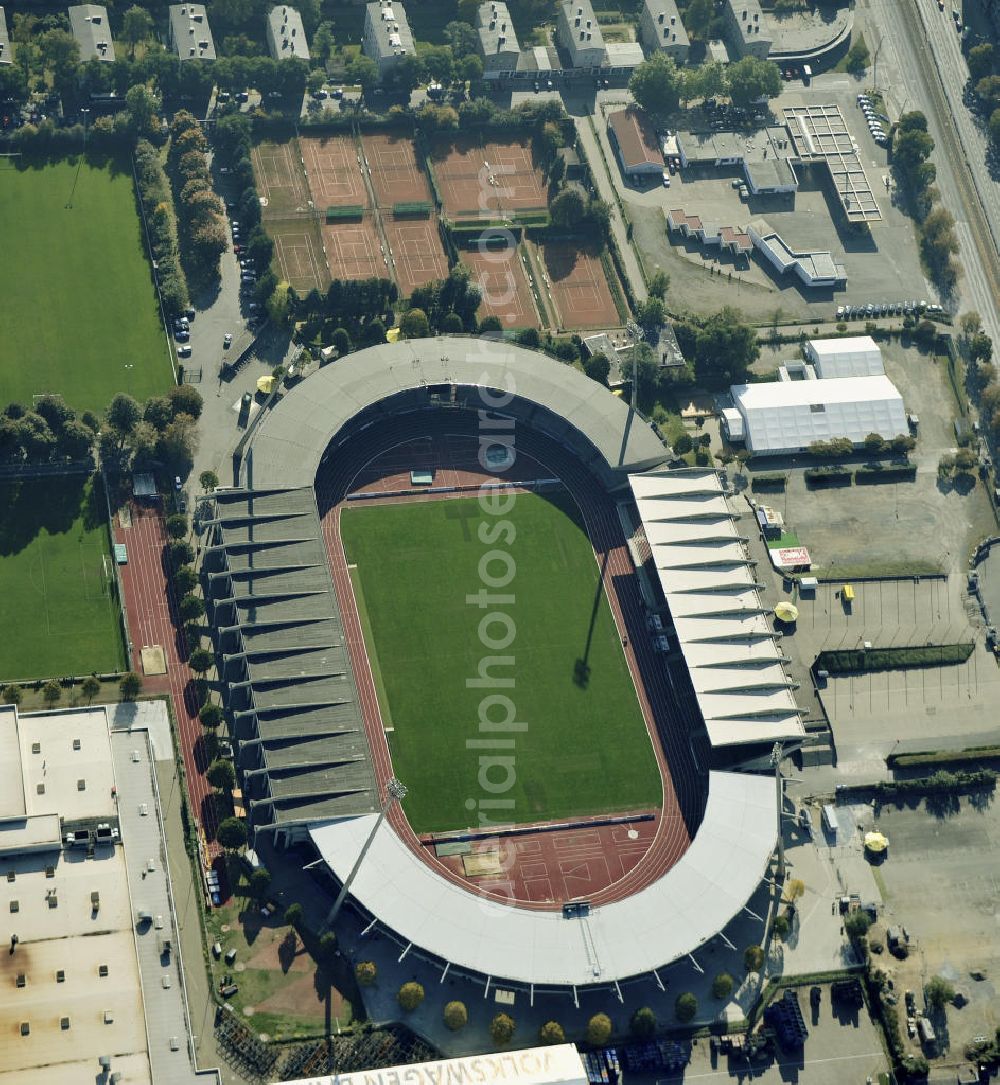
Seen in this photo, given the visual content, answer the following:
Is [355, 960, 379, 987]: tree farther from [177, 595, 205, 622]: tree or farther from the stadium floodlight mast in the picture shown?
[177, 595, 205, 622]: tree

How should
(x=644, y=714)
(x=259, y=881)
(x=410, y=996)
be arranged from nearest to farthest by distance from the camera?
(x=410, y=996) < (x=259, y=881) < (x=644, y=714)

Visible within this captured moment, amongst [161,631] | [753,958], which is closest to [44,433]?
[161,631]

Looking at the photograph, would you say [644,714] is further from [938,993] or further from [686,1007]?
[938,993]

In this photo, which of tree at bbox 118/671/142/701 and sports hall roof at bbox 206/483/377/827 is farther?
tree at bbox 118/671/142/701

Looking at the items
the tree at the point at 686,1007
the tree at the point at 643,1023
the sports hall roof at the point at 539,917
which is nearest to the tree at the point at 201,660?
the sports hall roof at the point at 539,917

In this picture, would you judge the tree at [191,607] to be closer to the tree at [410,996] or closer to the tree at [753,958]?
the tree at [410,996]

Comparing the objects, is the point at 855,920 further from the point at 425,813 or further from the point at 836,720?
the point at 425,813

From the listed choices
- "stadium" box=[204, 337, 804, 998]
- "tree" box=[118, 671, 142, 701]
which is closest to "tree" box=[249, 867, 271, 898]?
"stadium" box=[204, 337, 804, 998]
